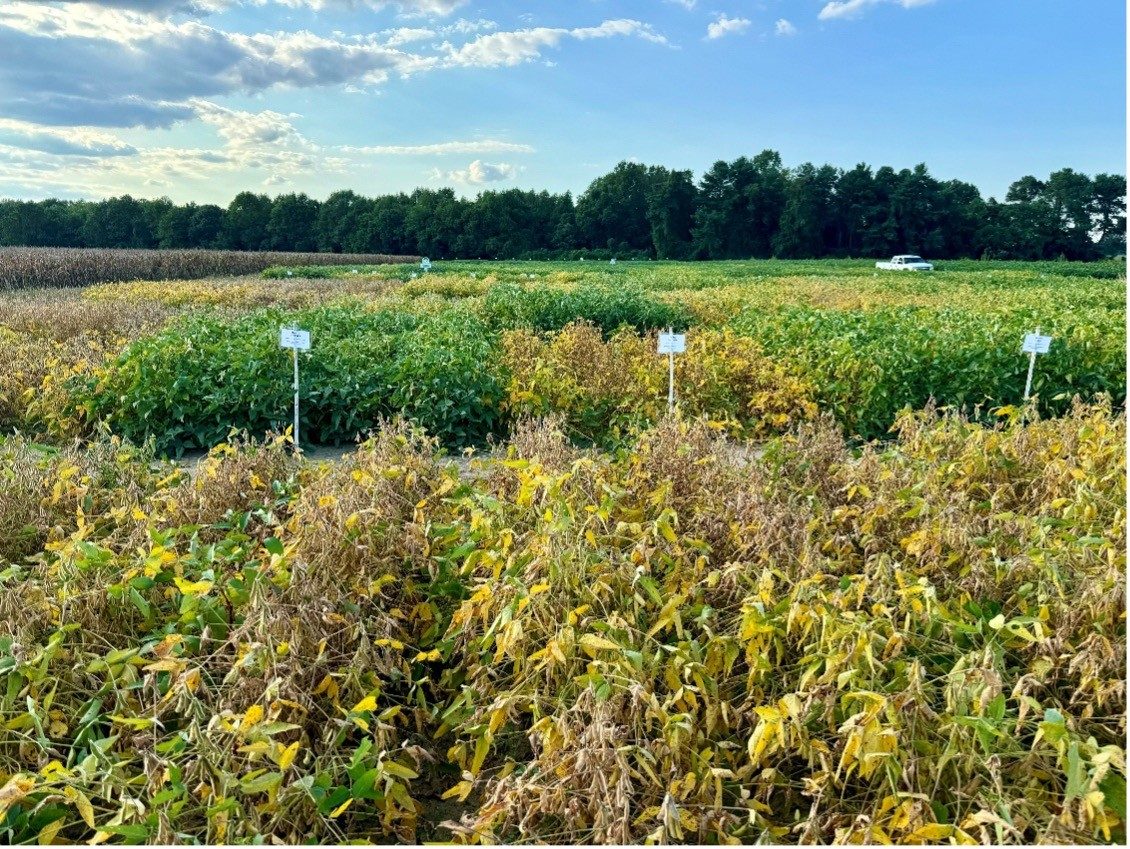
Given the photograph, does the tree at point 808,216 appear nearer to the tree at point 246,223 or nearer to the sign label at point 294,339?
the tree at point 246,223

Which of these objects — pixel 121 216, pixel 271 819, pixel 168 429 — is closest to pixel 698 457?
pixel 271 819

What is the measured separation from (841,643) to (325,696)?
1.59 metres

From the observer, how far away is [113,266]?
3334cm

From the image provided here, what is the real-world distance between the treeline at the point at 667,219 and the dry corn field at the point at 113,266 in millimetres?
27263

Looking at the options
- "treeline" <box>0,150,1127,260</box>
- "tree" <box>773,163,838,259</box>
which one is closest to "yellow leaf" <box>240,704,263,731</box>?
"treeline" <box>0,150,1127,260</box>

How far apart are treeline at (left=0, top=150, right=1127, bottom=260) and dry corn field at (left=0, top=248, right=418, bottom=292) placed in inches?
1073

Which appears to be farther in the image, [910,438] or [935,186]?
[935,186]

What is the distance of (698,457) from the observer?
13.1ft

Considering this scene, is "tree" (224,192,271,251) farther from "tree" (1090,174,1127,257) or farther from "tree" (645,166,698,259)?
"tree" (1090,174,1127,257)

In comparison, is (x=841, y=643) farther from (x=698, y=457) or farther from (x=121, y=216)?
(x=121, y=216)

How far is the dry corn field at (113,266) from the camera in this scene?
30047mm

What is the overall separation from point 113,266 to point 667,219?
147ft

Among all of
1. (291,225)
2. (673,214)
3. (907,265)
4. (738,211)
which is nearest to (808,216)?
(738,211)

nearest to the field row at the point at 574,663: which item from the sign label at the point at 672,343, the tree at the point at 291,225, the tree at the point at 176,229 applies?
the sign label at the point at 672,343
